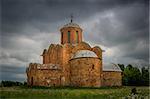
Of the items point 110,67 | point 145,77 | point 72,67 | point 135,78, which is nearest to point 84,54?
point 72,67

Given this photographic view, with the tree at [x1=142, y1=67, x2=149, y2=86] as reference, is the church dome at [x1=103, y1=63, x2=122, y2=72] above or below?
above

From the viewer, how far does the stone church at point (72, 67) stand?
30.0m

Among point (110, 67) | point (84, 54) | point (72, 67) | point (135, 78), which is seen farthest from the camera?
point (135, 78)

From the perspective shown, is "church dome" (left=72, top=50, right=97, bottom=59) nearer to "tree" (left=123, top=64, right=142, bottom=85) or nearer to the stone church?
the stone church

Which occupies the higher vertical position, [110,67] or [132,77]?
[110,67]

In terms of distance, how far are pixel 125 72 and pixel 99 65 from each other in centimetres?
1514

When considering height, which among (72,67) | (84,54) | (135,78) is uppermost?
(84,54)

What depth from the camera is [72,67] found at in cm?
3112

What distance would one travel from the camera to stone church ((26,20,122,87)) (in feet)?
98.3

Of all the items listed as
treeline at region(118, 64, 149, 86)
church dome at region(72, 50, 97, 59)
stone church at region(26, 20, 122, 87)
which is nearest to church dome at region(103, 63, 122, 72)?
stone church at region(26, 20, 122, 87)

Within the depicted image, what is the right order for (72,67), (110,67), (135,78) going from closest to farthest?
(72,67), (110,67), (135,78)

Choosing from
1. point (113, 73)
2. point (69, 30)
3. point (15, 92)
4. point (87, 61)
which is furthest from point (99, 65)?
point (15, 92)

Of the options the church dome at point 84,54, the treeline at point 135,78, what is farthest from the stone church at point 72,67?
the treeline at point 135,78

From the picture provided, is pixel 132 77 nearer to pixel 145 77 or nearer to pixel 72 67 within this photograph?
pixel 145 77
